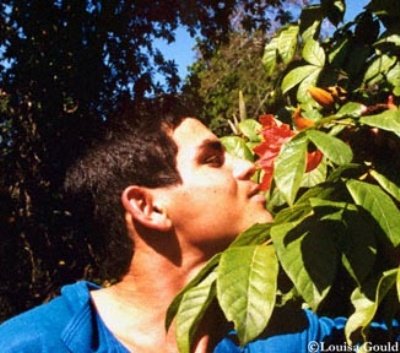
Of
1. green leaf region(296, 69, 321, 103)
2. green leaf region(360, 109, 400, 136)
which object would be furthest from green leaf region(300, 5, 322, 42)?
green leaf region(360, 109, 400, 136)

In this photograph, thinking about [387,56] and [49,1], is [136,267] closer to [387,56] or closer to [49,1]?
[387,56]

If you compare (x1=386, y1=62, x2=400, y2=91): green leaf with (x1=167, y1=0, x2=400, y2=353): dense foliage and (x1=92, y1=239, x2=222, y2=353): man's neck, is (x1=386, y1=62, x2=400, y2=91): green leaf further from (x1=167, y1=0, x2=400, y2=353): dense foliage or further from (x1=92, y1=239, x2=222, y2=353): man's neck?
(x1=92, y1=239, x2=222, y2=353): man's neck

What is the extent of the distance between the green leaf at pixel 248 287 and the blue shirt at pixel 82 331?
492mm

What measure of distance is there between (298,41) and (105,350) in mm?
1225

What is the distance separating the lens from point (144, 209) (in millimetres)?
1666

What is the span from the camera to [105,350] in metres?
1.55

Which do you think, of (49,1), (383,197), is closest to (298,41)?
(383,197)

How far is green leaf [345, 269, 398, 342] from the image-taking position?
1.02 meters

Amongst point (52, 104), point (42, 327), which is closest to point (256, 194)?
point (42, 327)

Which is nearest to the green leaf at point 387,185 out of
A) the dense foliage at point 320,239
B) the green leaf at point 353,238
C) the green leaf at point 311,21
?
the dense foliage at point 320,239

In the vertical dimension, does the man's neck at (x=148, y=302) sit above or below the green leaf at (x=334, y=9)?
below

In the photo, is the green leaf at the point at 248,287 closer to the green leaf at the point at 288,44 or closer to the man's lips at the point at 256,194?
the man's lips at the point at 256,194

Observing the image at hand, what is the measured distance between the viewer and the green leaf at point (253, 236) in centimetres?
105

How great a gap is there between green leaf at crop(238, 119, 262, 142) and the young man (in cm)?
14
